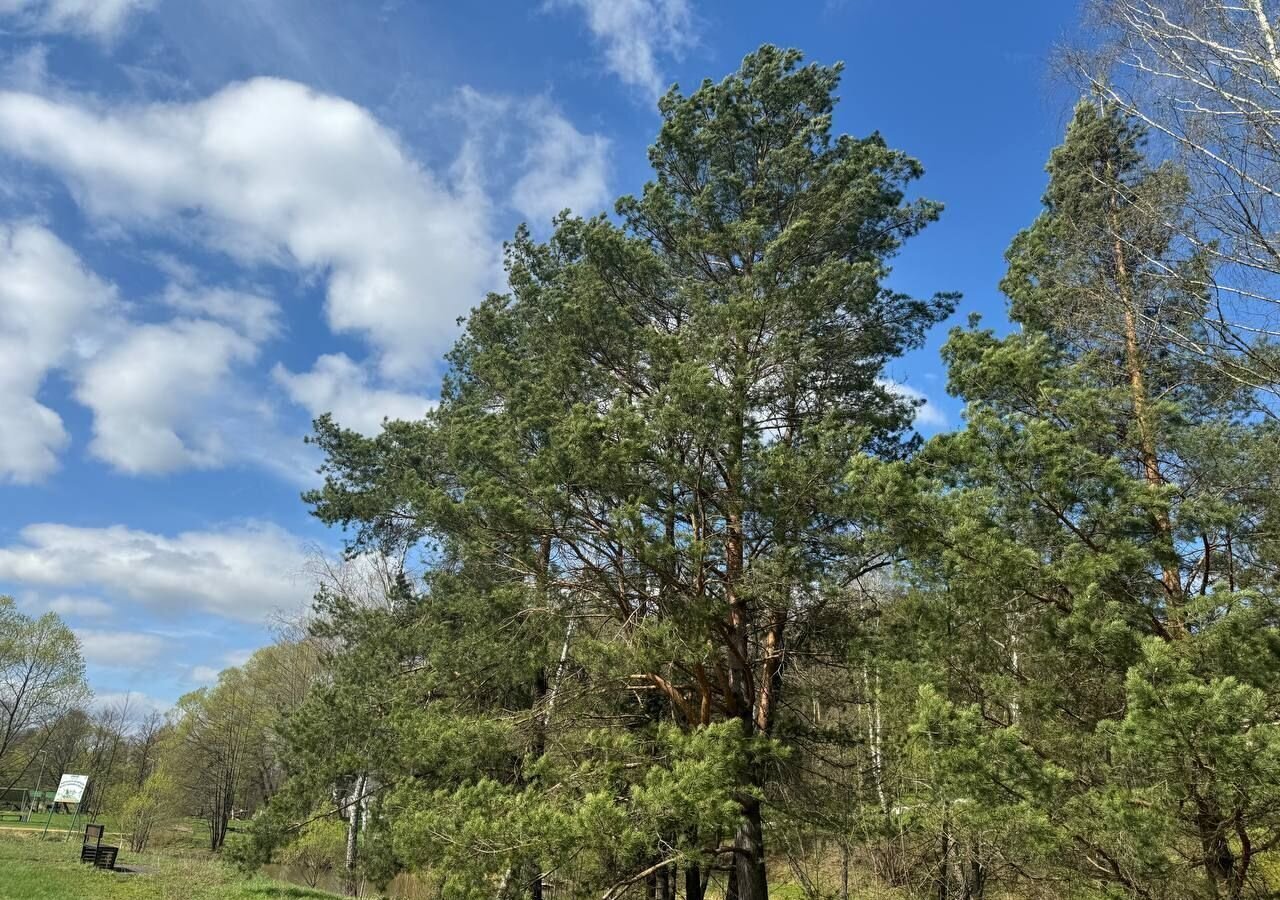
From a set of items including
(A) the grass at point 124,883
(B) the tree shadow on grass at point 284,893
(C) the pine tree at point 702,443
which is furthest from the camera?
(B) the tree shadow on grass at point 284,893

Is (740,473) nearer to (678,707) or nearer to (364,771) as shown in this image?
(678,707)

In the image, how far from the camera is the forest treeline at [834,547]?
5430 millimetres

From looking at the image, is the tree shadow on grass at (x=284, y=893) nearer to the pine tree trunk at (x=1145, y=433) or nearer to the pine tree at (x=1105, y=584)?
the pine tree at (x=1105, y=584)

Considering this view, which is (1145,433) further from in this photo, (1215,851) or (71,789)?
(71,789)

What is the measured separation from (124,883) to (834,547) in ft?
61.0

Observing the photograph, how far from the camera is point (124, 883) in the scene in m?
16.9

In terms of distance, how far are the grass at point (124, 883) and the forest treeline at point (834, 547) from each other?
5364 millimetres

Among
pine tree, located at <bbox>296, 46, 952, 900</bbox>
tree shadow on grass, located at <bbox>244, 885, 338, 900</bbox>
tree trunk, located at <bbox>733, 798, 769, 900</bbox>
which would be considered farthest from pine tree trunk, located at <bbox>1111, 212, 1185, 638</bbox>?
tree shadow on grass, located at <bbox>244, 885, 338, 900</bbox>

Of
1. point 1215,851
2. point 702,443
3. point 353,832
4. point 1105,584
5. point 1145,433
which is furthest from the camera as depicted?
point 353,832

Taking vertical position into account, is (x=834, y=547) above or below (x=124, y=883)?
above

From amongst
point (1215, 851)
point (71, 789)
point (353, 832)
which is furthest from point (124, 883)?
point (1215, 851)

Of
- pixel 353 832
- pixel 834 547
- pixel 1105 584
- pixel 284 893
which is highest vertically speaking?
pixel 834 547

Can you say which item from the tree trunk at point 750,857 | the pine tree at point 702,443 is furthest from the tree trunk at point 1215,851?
the tree trunk at point 750,857

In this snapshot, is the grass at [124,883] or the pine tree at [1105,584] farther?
the grass at [124,883]
